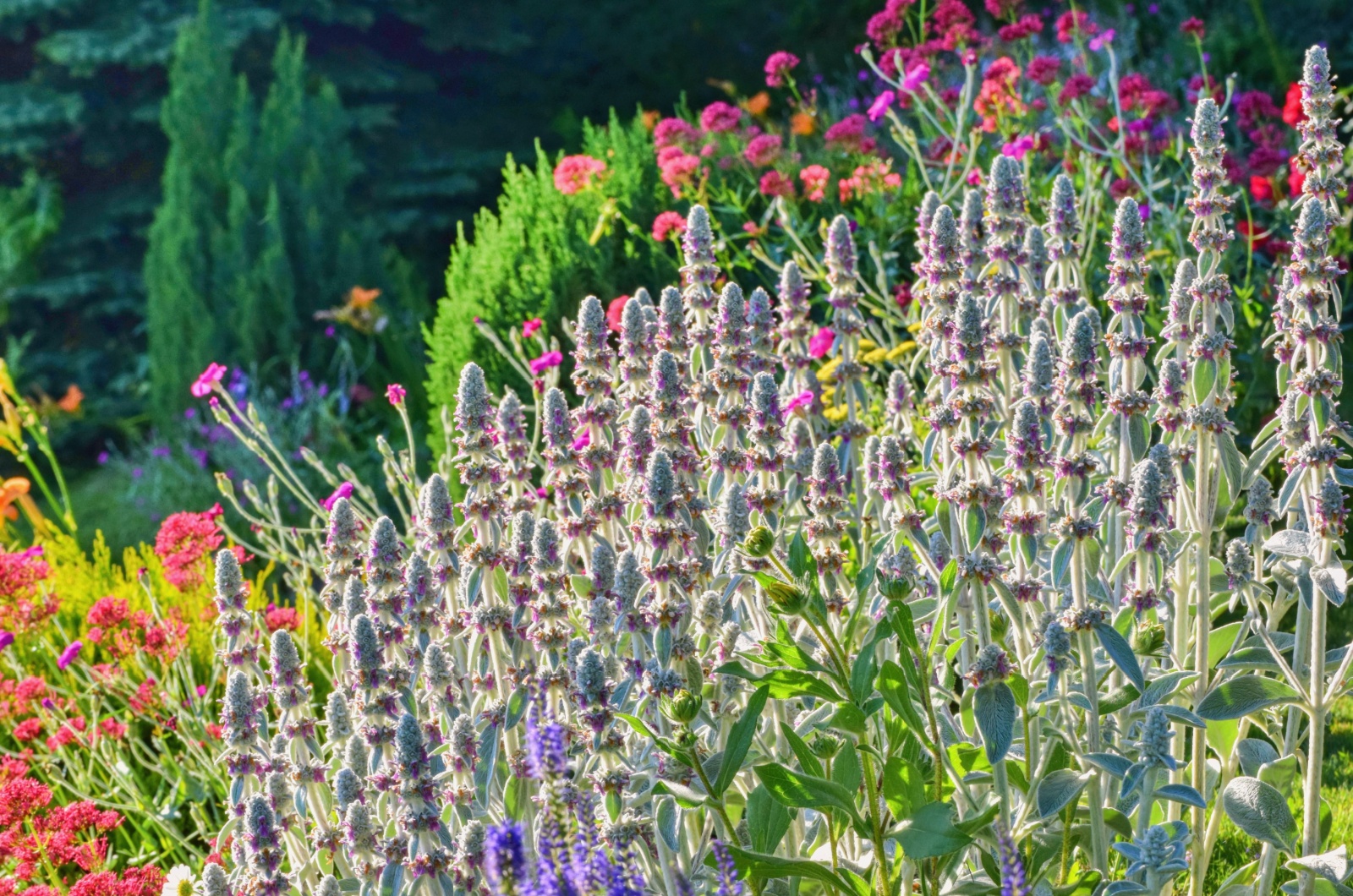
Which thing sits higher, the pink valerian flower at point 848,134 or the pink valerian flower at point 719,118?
the pink valerian flower at point 719,118

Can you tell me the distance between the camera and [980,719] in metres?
1.92

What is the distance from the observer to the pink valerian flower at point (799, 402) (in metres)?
2.96

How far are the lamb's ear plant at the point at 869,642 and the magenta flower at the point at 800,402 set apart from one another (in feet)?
1.16

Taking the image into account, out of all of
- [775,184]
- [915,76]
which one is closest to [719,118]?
[775,184]

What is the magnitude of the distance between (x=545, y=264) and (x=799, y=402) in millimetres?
2881

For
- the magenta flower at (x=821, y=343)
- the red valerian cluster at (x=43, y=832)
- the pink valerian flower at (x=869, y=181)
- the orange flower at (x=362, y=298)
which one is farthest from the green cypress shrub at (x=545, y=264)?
the red valerian cluster at (x=43, y=832)

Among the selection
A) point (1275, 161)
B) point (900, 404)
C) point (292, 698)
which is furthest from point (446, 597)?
point (1275, 161)

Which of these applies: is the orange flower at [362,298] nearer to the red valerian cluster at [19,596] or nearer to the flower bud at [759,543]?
the red valerian cluster at [19,596]

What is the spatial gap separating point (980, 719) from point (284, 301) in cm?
673

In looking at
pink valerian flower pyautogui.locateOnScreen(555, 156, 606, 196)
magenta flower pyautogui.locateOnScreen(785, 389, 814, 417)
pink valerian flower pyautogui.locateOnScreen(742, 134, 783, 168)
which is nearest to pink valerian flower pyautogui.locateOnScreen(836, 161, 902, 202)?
pink valerian flower pyautogui.locateOnScreen(742, 134, 783, 168)

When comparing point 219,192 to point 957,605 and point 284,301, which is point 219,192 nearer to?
point 284,301

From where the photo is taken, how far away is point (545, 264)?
18.5 feet

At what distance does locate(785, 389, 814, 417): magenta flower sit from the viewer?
2.96 meters

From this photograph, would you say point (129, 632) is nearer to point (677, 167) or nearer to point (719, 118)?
point (677, 167)
